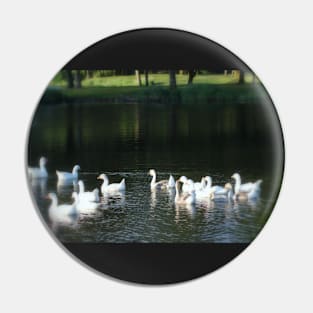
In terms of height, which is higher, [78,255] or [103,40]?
[103,40]

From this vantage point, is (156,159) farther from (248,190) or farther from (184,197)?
(248,190)

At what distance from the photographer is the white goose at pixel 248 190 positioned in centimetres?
721

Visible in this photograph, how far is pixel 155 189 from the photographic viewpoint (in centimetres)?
721

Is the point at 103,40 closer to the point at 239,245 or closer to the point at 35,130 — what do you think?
the point at 35,130

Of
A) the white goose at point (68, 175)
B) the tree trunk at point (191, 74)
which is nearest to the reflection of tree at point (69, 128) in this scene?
the white goose at point (68, 175)

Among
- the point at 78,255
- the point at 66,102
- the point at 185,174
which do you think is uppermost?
the point at 66,102

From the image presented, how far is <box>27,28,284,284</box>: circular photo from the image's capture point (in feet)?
23.5

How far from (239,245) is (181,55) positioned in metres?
1.24

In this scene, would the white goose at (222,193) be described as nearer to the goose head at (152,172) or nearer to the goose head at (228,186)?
the goose head at (228,186)

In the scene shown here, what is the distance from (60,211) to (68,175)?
232 millimetres

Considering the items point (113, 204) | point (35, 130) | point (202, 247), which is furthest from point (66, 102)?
point (202, 247)

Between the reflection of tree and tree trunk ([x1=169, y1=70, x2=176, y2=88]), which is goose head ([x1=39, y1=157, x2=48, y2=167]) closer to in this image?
the reflection of tree

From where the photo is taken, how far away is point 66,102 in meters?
7.25

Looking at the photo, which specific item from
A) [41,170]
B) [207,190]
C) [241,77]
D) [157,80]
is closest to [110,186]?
[41,170]
